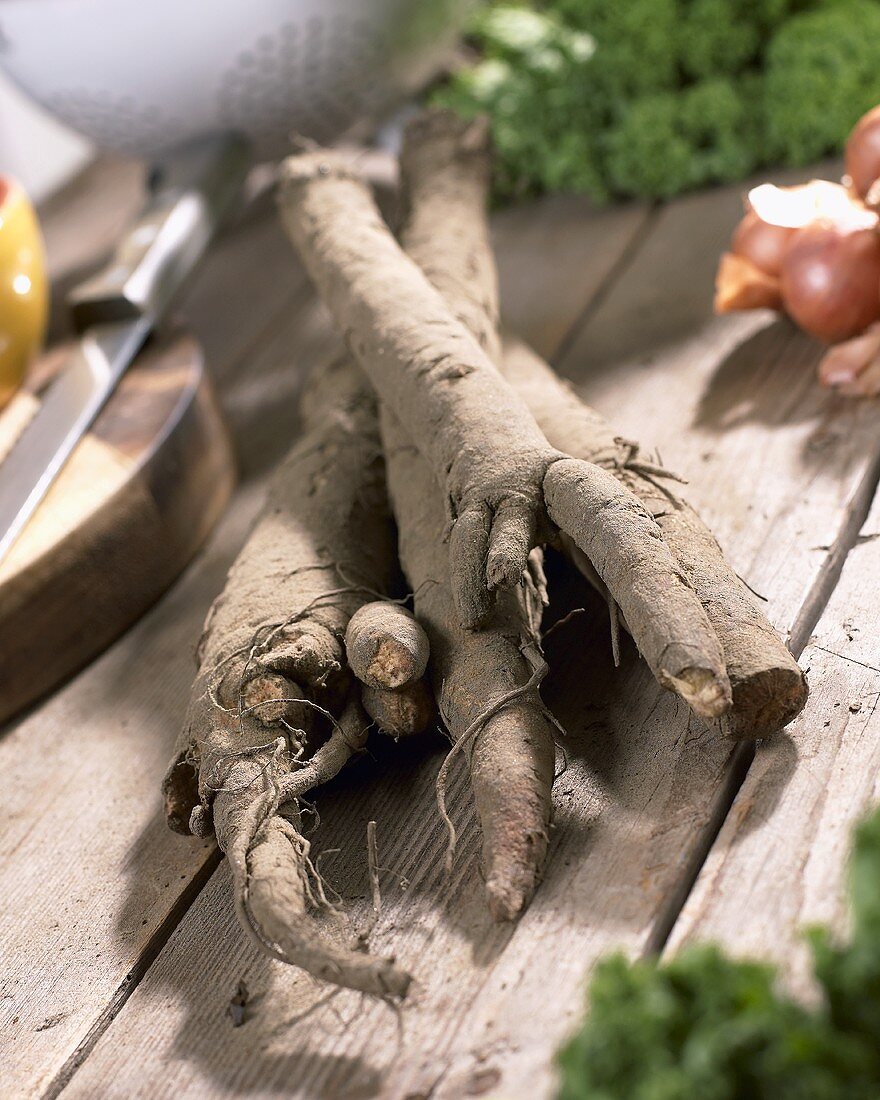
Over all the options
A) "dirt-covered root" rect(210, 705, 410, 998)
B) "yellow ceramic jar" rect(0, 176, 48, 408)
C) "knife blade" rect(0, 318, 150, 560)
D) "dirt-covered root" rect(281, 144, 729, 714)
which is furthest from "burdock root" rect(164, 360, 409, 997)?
"yellow ceramic jar" rect(0, 176, 48, 408)

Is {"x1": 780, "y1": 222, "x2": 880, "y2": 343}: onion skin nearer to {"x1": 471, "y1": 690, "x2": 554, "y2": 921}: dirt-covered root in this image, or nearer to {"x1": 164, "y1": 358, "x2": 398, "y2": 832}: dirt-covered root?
{"x1": 164, "y1": 358, "x2": 398, "y2": 832}: dirt-covered root

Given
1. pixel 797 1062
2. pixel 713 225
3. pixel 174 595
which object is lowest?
pixel 713 225

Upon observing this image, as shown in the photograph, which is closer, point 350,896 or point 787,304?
point 350,896

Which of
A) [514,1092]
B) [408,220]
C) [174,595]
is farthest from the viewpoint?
[408,220]

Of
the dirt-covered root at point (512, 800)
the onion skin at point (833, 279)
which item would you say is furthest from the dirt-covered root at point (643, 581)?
the onion skin at point (833, 279)

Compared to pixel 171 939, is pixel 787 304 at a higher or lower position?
lower

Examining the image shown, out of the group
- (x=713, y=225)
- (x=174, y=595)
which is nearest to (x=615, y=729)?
(x=174, y=595)

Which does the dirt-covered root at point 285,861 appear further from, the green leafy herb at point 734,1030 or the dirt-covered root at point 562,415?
the dirt-covered root at point 562,415

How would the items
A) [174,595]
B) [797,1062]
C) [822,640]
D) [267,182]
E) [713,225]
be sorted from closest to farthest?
[797,1062]
[822,640]
[174,595]
[713,225]
[267,182]

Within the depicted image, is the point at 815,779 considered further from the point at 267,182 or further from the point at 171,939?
the point at 267,182
